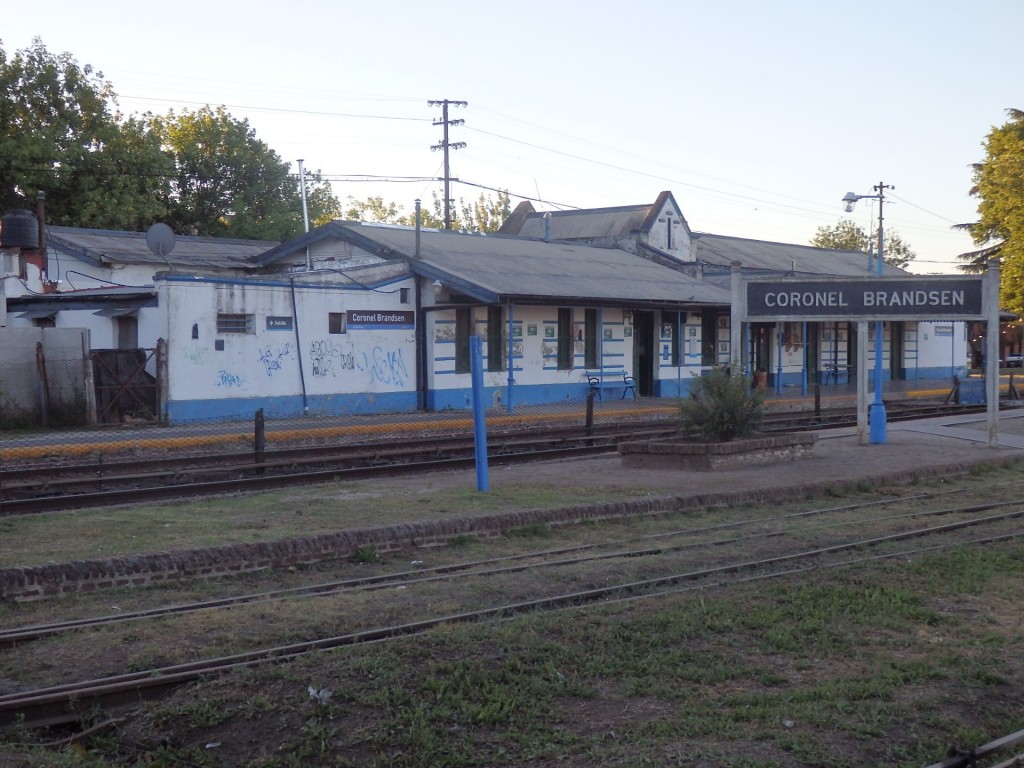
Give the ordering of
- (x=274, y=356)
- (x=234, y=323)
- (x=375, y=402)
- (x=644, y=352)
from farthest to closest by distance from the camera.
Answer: (x=644, y=352) → (x=375, y=402) → (x=274, y=356) → (x=234, y=323)

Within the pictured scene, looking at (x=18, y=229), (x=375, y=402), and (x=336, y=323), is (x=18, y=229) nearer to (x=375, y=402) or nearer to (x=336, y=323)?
(x=336, y=323)

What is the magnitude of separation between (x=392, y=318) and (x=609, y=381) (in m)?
8.33

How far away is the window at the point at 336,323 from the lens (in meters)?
26.6

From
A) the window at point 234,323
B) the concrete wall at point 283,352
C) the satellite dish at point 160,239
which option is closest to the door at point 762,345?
the concrete wall at point 283,352

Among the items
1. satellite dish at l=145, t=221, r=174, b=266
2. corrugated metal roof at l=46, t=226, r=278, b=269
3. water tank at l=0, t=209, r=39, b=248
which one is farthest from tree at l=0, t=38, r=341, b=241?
satellite dish at l=145, t=221, r=174, b=266

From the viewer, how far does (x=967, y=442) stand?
69.4ft

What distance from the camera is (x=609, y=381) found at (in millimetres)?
33625

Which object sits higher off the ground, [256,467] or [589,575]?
[256,467]

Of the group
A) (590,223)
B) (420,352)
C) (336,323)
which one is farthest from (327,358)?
(590,223)

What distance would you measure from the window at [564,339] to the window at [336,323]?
7.58 m

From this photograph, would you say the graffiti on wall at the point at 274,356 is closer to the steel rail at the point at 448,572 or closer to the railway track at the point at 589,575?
the steel rail at the point at 448,572

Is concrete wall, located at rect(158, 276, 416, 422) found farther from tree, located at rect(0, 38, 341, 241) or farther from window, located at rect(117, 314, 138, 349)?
tree, located at rect(0, 38, 341, 241)

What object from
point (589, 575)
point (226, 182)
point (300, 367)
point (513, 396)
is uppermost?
point (226, 182)

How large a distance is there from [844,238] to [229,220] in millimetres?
54490
